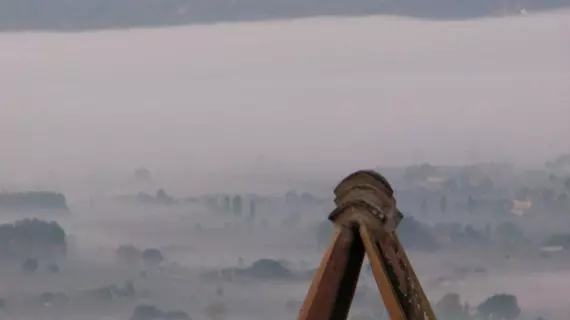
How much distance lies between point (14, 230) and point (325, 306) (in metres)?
2.92

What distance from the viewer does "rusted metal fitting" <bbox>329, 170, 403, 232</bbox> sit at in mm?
1321

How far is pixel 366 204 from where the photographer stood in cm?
132

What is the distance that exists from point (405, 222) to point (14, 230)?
1774mm

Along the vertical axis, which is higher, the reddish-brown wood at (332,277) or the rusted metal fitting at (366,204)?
the rusted metal fitting at (366,204)

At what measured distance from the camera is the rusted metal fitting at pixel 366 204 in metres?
1.32

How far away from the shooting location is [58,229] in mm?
3887

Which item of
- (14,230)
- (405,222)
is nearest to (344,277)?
(405,222)

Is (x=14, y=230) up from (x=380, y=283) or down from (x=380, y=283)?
up

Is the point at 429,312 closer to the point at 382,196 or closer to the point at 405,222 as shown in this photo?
the point at 382,196

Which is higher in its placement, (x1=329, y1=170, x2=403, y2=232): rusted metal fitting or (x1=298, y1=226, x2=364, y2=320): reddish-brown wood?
(x1=329, y1=170, x2=403, y2=232): rusted metal fitting

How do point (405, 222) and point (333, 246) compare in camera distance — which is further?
point (405, 222)

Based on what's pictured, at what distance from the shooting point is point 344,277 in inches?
53.4

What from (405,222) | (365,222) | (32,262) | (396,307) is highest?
(405,222)

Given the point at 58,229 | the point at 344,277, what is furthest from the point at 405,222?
the point at 344,277
